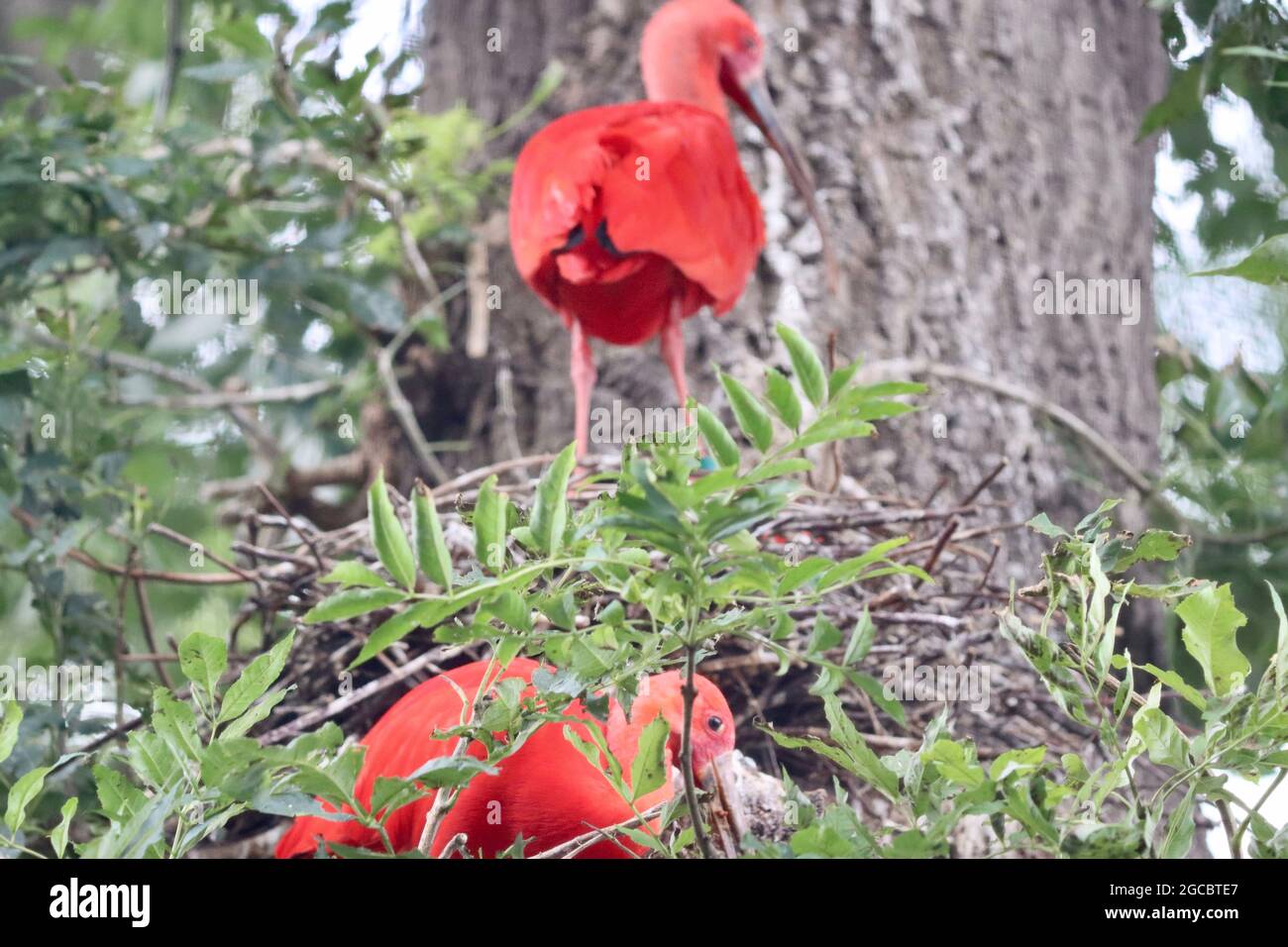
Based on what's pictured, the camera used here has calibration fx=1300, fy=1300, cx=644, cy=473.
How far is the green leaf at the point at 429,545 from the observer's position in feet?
1.59

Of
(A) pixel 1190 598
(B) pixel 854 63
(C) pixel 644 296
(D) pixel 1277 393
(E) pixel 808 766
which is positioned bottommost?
(E) pixel 808 766

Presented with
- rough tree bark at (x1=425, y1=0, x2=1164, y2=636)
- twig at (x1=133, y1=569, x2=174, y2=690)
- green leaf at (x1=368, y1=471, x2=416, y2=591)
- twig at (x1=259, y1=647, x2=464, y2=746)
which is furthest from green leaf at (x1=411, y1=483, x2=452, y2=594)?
Answer: rough tree bark at (x1=425, y1=0, x2=1164, y2=636)

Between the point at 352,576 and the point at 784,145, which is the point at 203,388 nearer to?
the point at 784,145

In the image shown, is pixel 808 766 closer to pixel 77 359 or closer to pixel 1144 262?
pixel 77 359

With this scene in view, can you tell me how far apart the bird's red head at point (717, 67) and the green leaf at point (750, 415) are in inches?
41.5

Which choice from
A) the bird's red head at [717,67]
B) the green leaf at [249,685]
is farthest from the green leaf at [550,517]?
the bird's red head at [717,67]

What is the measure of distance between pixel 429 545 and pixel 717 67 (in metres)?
1.17

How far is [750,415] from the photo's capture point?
51cm

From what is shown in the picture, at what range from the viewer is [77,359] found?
1360 millimetres

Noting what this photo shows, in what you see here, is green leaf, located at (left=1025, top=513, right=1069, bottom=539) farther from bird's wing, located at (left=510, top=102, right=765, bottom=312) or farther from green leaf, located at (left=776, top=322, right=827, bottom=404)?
bird's wing, located at (left=510, top=102, right=765, bottom=312)

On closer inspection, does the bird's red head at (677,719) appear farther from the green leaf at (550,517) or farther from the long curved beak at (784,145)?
the long curved beak at (784,145)

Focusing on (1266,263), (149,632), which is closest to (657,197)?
(149,632)
